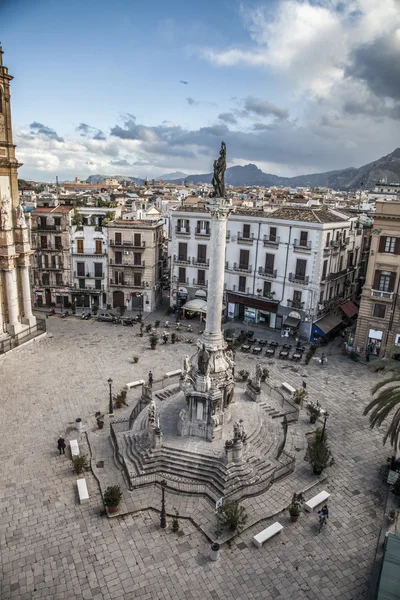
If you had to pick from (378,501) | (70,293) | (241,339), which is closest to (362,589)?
(378,501)

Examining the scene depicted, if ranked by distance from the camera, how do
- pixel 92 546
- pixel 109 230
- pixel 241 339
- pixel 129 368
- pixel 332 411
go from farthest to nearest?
pixel 109 230, pixel 241 339, pixel 129 368, pixel 332 411, pixel 92 546

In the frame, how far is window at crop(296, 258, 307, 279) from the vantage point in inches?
1506

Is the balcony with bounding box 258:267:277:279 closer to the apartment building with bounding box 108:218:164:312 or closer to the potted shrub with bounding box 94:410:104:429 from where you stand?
the apartment building with bounding box 108:218:164:312

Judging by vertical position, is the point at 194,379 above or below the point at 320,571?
above

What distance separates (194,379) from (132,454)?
456 centimetres

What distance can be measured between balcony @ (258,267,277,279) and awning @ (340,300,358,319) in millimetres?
7836

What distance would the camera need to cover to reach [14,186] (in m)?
35.3

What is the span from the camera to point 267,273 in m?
40.6

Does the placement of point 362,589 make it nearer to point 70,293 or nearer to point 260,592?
point 260,592

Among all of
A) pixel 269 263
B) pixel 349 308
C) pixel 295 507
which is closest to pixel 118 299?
pixel 269 263

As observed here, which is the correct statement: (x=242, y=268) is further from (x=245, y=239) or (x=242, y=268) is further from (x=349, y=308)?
(x=349, y=308)

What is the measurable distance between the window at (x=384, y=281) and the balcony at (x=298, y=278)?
6116mm

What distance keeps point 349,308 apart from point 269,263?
9.69m

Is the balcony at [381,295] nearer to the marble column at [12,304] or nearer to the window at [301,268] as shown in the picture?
the window at [301,268]
